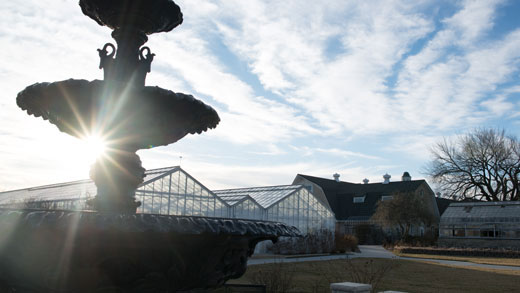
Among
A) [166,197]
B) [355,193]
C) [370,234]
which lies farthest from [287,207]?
[355,193]

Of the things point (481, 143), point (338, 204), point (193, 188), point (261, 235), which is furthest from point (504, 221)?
point (261, 235)

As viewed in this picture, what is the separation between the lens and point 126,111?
12.9 feet

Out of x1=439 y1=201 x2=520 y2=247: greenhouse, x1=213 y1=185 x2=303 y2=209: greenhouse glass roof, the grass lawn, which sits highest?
x1=213 y1=185 x2=303 y2=209: greenhouse glass roof

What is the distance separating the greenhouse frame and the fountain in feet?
46.2

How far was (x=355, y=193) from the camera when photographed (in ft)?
165

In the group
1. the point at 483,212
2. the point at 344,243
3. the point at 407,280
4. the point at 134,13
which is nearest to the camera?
the point at 134,13

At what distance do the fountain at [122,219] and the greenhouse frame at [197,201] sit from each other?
14.1 meters

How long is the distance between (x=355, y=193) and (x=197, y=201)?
2975 cm

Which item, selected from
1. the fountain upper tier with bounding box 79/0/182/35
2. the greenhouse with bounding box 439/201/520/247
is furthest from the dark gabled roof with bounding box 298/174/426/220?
the fountain upper tier with bounding box 79/0/182/35

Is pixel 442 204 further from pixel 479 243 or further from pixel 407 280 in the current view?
pixel 407 280

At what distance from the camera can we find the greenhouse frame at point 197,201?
22219mm

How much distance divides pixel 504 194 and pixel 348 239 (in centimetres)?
1739

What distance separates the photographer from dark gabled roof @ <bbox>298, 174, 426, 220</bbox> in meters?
47.3

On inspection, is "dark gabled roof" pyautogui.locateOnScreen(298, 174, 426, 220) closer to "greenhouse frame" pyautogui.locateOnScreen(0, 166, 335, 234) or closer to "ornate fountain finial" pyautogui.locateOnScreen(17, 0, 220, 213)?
"greenhouse frame" pyautogui.locateOnScreen(0, 166, 335, 234)
